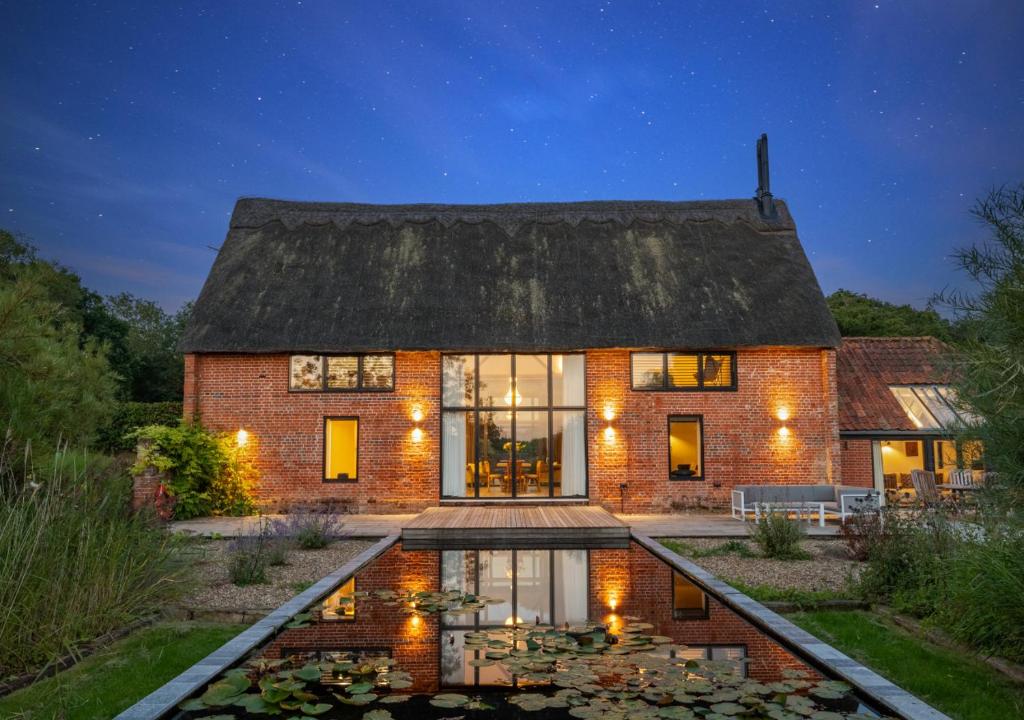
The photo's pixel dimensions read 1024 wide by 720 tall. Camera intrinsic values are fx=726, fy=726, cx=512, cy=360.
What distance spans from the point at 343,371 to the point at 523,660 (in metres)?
10.2

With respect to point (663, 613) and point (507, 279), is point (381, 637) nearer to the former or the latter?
point (663, 613)

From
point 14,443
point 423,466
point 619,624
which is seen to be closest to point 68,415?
point 14,443

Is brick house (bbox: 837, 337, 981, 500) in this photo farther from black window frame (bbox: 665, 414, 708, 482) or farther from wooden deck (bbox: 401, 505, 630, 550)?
wooden deck (bbox: 401, 505, 630, 550)

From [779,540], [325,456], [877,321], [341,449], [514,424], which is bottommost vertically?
[779,540]

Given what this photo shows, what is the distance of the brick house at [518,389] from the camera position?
13695mm

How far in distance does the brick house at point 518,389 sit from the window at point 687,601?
6.85 m

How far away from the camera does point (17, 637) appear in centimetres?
449

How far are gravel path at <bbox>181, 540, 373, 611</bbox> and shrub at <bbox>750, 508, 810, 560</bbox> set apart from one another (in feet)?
16.5

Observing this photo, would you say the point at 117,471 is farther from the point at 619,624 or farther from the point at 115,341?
the point at 115,341

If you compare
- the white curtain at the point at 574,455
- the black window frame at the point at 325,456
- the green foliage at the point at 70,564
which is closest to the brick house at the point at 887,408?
the white curtain at the point at 574,455

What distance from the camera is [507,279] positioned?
1485 centimetres

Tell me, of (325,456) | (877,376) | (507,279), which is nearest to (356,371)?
(325,456)

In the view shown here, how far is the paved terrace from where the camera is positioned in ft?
33.8

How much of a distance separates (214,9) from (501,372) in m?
10.9
